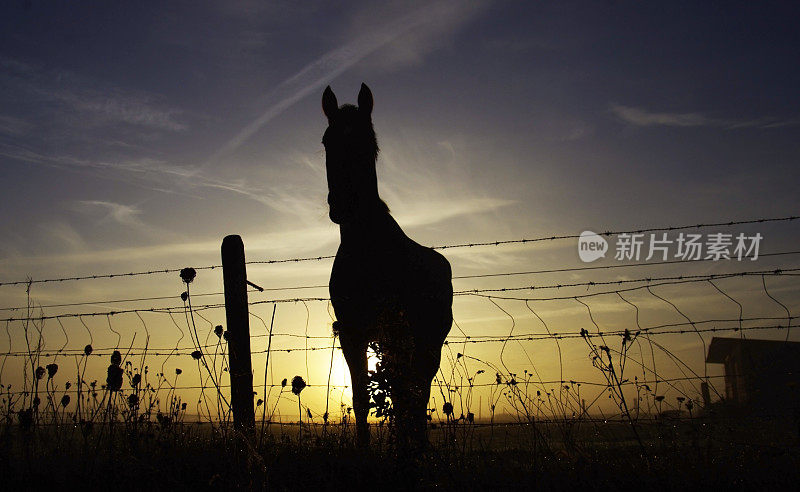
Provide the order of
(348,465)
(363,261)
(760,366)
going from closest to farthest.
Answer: (348,465) < (363,261) < (760,366)

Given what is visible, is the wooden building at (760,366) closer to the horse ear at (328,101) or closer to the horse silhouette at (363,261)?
the horse silhouette at (363,261)

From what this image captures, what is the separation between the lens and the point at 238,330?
6.56 meters

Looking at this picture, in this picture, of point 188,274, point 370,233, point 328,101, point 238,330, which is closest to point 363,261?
point 370,233

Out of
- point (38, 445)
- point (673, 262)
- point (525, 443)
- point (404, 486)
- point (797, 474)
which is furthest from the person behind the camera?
point (673, 262)

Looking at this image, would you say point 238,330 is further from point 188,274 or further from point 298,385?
point 298,385

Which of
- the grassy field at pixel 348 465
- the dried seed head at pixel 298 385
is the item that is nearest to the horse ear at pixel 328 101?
the dried seed head at pixel 298 385

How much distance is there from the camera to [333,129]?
6.70m

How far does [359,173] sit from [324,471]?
3.13 meters

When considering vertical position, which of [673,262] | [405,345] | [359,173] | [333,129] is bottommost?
[405,345]

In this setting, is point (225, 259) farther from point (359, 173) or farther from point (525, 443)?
point (525, 443)

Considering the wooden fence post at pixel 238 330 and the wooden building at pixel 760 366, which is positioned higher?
the wooden fence post at pixel 238 330

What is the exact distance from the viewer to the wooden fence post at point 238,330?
6312 mm

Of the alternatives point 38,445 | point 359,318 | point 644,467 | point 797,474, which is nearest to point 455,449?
point 644,467

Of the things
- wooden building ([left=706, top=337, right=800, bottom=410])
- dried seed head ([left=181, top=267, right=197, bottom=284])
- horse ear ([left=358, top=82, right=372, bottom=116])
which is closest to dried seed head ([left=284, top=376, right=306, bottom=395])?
dried seed head ([left=181, top=267, right=197, bottom=284])
